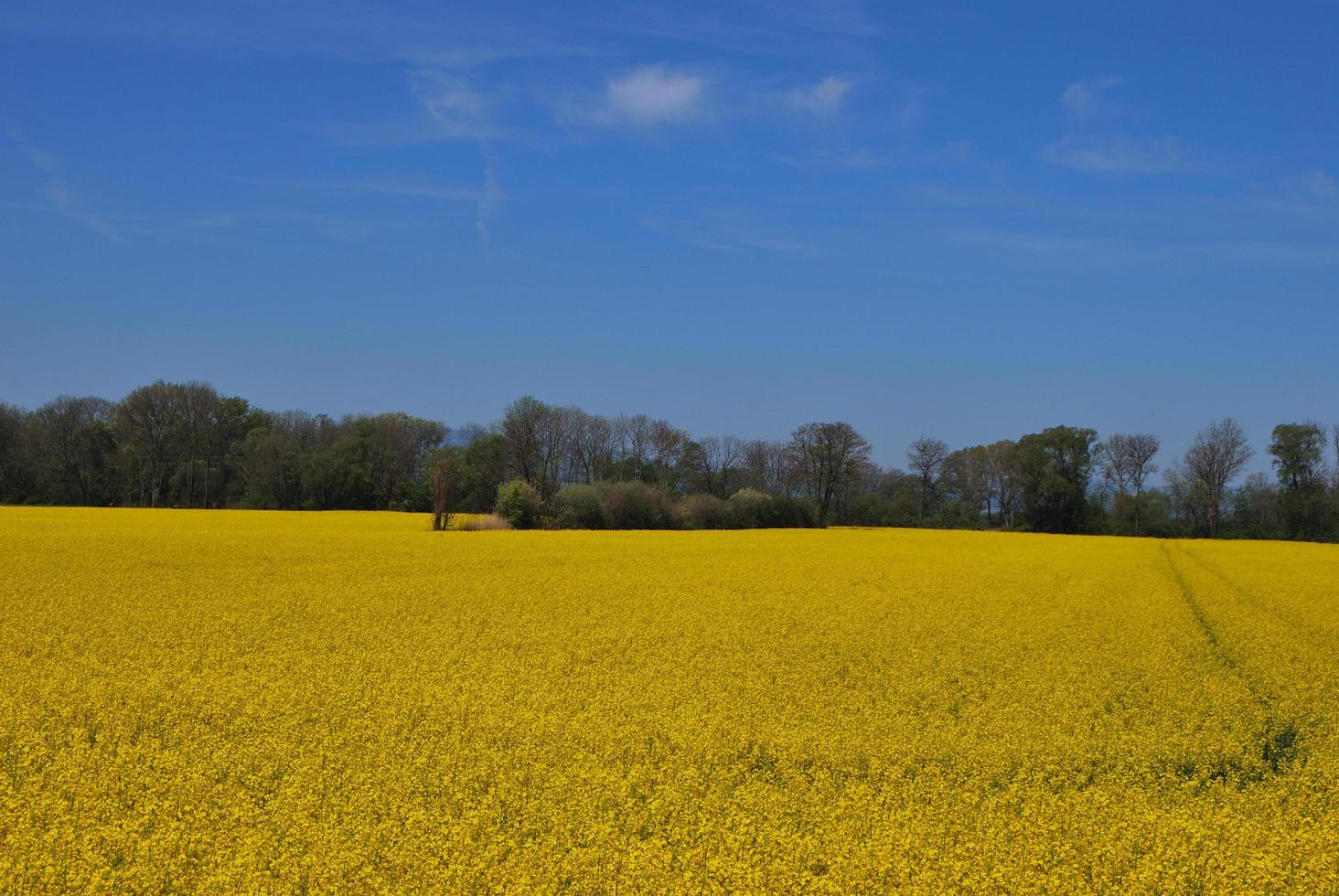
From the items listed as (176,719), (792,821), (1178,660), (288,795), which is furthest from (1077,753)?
(176,719)

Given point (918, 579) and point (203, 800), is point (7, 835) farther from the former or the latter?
point (918, 579)

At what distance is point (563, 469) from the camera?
221ft

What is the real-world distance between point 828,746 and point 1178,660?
23.2ft

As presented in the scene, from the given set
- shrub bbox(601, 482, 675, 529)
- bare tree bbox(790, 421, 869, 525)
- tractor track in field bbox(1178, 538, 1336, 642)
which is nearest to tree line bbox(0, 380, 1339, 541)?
bare tree bbox(790, 421, 869, 525)

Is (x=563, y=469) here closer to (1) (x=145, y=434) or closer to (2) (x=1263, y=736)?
(1) (x=145, y=434)

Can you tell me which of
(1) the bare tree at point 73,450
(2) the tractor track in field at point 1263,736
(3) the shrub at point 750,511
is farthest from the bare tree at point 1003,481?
(1) the bare tree at point 73,450

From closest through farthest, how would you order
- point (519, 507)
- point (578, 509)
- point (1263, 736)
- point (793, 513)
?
point (1263, 736), point (519, 507), point (578, 509), point (793, 513)

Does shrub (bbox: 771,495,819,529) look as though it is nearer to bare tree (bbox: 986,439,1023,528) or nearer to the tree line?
the tree line

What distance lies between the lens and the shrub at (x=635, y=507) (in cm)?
4144

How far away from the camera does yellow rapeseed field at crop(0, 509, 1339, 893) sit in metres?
6.58

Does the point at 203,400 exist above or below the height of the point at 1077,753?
above

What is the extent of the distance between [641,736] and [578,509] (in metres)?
31.3

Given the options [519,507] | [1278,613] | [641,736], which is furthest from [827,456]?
[641,736]

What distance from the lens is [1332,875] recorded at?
6762 mm
